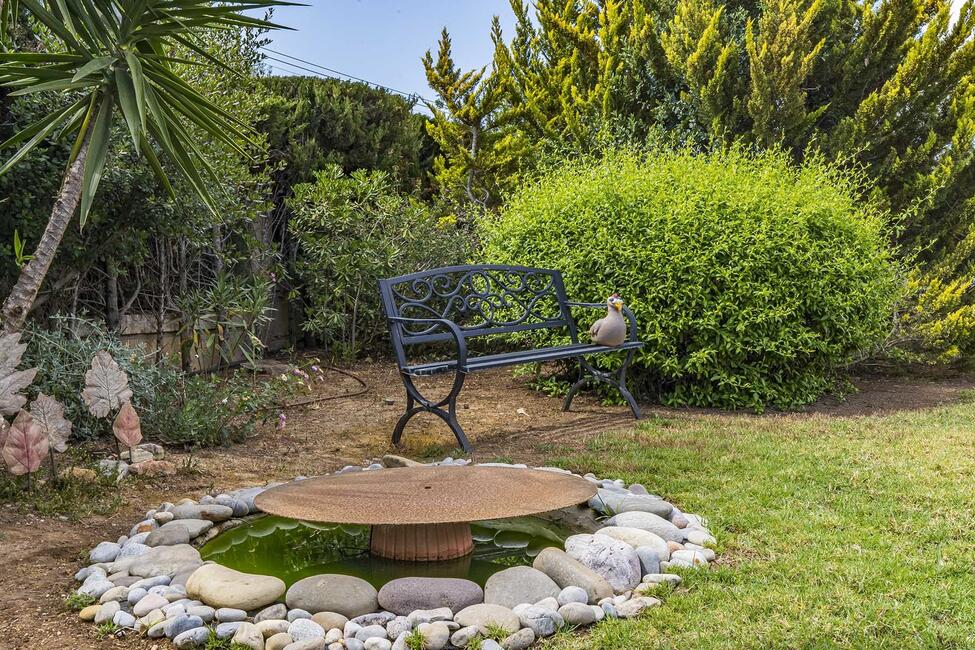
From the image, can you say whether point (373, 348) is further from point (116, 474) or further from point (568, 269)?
point (116, 474)

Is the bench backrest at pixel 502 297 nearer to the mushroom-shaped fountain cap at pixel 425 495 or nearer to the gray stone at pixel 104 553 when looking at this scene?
the mushroom-shaped fountain cap at pixel 425 495

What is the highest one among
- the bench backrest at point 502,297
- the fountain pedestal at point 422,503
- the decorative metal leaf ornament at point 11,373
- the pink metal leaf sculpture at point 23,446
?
the bench backrest at point 502,297

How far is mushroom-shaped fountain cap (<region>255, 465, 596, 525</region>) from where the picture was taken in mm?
2859

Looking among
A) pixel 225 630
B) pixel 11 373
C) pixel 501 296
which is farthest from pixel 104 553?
pixel 501 296

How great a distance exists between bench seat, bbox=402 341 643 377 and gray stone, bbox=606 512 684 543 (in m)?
1.68

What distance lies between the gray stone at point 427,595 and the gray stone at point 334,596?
0.05 meters

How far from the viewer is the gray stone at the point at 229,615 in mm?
2421

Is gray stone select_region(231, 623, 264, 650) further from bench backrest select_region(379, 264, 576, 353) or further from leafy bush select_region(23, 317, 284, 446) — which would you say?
bench backrest select_region(379, 264, 576, 353)

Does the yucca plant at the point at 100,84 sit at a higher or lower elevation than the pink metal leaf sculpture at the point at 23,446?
higher

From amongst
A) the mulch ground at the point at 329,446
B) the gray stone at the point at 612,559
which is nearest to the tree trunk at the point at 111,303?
the mulch ground at the point at 329,446

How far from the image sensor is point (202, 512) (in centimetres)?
339

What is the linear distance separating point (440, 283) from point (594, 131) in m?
4.49

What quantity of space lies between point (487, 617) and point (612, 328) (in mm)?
3347

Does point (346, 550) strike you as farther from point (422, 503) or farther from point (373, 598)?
point (373, 598)
